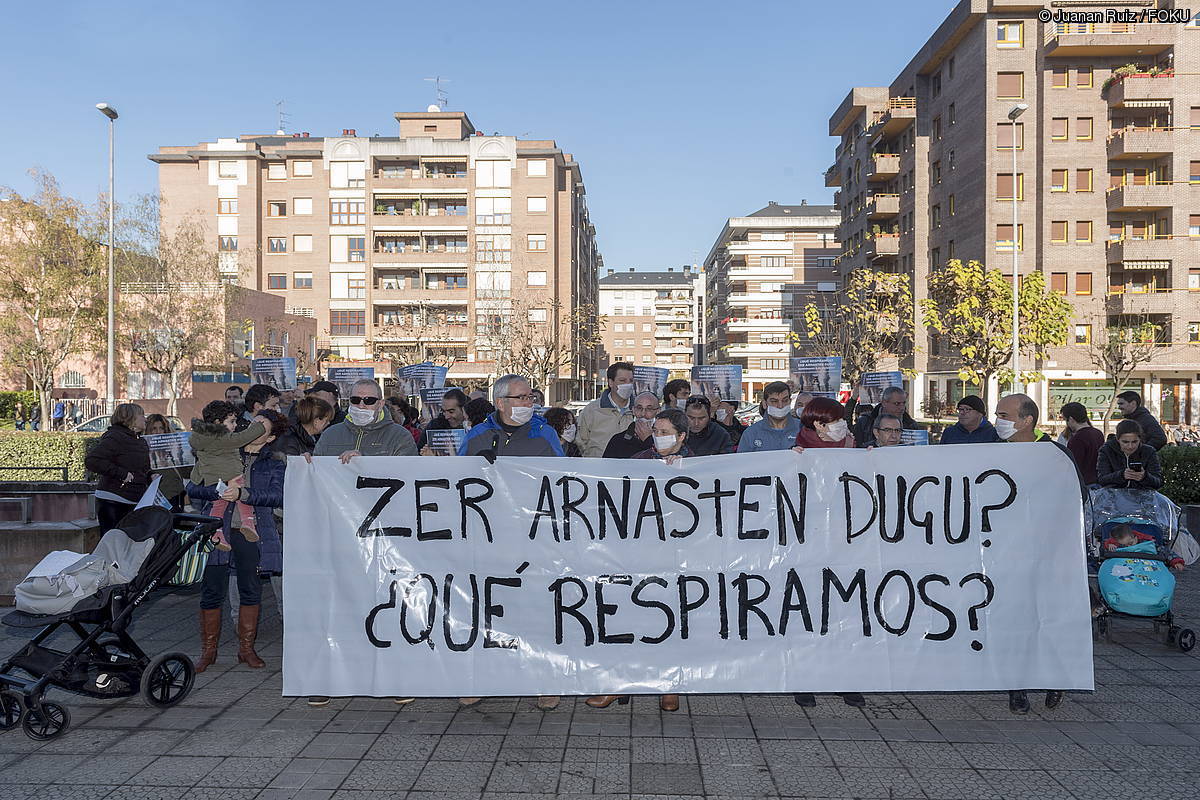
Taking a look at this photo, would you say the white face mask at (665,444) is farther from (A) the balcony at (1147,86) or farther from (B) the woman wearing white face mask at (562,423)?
(A) the balcony at (1147,86)

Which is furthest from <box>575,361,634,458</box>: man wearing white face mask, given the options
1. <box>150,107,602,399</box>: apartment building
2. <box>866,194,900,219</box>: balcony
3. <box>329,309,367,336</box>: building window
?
<box>329,309,367,336</box>: building window

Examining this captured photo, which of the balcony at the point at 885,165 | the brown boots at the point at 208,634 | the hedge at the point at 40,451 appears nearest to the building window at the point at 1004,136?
the balcony at the point at 885,165

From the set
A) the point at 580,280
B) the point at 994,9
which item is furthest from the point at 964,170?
the point at 580,280

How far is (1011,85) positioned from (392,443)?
161 feet

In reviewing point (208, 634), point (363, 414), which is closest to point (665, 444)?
point (363, 414)

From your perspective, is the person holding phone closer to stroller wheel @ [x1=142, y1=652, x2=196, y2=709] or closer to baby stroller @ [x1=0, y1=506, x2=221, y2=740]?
baby stroller @ [x1=0, y1=506, x2=221, y2=740]

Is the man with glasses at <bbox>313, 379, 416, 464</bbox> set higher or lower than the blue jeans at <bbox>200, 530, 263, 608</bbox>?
higher

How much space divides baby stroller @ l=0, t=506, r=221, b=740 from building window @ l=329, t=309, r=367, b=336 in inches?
2665

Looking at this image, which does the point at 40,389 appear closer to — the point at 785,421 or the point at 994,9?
the point at 785,421

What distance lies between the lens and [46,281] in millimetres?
30156

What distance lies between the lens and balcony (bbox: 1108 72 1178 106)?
45.5m

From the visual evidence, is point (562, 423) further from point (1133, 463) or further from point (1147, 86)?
point (1147, 86)

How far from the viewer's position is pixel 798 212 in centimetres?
11562

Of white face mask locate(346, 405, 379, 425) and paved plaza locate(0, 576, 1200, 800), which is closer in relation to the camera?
paved plaza locate(0, 576, 1200, 800)
